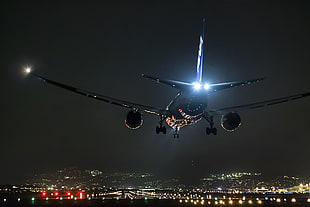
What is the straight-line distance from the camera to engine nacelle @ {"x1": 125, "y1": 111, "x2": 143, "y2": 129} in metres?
31.6

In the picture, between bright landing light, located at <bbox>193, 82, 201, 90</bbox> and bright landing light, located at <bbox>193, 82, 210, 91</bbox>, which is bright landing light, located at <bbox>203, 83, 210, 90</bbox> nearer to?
bright landing light, located at <bbox>193, 82, 210, 91</bbox>

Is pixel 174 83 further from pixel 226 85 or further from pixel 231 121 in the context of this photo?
pixel 231 121

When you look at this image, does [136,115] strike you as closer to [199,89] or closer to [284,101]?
[199,89]

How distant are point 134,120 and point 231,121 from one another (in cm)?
923

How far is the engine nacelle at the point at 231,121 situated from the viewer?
31406 mm

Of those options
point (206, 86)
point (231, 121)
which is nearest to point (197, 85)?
point (206, 86)

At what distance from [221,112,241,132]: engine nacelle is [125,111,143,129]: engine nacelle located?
7.98 metres

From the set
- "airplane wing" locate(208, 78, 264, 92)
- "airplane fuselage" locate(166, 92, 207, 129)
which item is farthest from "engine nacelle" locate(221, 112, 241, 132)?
"airplane wing" locate(208, 78, 264, 92)

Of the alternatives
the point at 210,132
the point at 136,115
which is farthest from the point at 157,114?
the point at 210,132

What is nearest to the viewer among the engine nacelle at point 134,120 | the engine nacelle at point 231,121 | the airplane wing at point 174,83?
the airplane wing at point 174,83

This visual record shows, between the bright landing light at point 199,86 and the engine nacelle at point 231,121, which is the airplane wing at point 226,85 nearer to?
the bright landing light at point 199,86

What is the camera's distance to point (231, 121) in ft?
103

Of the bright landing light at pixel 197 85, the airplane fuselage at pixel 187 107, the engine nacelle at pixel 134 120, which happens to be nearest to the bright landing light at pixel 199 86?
the bright landing light at pixel 197 85

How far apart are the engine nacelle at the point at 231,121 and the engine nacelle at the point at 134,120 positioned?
7.98 meters
